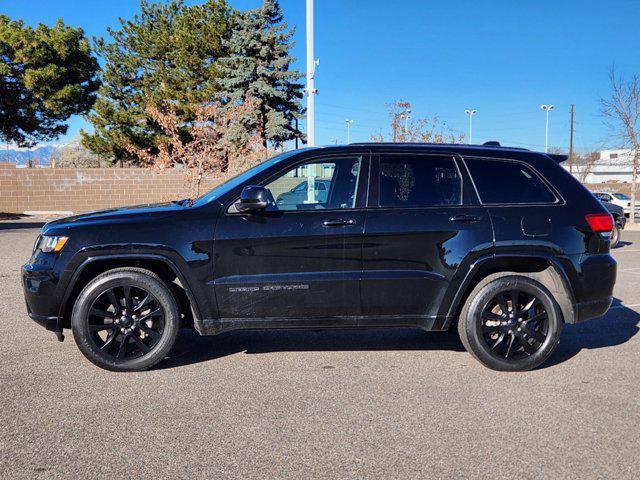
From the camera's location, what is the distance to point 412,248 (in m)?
4.66

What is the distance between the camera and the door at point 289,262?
4539 millimetres

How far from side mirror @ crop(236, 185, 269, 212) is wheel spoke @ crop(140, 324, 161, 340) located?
1.24 metres

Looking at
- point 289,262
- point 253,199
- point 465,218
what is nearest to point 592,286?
point 465,218

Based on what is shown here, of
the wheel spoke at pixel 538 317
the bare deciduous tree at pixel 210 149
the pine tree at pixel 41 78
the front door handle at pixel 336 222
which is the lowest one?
the wheel spoke at pixel 538 317

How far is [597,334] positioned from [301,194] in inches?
138

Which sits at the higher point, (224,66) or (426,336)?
(224,66)

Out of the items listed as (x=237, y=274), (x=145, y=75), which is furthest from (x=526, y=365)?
(x=145, y=75)

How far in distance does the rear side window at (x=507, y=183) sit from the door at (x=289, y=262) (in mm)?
1106

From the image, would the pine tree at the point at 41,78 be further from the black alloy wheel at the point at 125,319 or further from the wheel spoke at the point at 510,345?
the wheel spoke at the point at 510,345

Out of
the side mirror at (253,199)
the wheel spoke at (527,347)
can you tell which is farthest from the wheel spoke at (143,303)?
the wheel spoke at (527,347)

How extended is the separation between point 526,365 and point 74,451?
11.3 feet

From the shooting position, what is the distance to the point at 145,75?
114ft

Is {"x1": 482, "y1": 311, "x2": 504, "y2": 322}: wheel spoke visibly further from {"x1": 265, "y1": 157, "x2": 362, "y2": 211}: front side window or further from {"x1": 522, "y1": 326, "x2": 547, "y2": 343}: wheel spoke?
{"x1": 265, "y1": 157, "x2": 362, "y2": 211}: front side window

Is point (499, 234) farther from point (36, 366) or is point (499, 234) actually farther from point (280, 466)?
point (36, 366)
